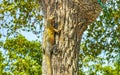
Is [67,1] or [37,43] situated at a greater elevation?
[37,43]

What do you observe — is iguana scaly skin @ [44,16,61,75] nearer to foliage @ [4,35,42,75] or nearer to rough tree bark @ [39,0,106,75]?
rough tree bark @ [39,0,106,75]

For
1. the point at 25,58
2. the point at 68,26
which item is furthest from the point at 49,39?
the point at 25,58

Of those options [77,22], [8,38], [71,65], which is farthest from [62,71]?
[8,38]

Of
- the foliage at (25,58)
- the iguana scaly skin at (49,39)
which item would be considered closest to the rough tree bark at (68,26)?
the iguana scaly skin at (49,39)

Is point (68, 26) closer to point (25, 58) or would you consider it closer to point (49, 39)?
point (49, 39)

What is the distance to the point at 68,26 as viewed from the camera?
3.74m

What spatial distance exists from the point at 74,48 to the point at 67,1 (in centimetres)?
58

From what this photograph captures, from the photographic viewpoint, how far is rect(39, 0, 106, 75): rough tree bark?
3.60 metres

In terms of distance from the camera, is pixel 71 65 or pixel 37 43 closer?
pixel 71 65

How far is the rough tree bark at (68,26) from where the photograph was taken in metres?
3.60

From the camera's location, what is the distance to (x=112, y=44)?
26.6ft

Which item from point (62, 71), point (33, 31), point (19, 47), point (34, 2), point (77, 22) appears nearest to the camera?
point (62, 71)

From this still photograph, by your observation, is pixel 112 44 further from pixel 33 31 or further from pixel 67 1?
pixel 67 1

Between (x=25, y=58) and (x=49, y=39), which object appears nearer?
(x=49, y=39)
